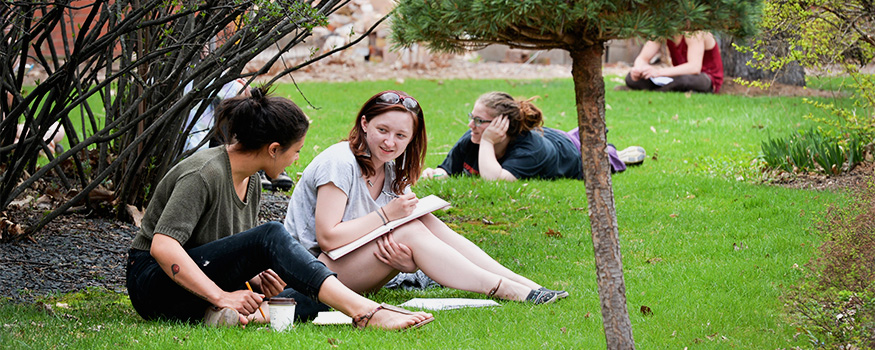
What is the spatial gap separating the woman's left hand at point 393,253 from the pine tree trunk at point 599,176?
140 centimetres

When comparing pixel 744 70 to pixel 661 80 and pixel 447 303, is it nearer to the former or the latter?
pixel 661 80

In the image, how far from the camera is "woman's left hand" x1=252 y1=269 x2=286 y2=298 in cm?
367

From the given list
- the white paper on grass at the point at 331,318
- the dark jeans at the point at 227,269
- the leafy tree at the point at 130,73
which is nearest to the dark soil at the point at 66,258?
the leafy tree at the point at 130,73

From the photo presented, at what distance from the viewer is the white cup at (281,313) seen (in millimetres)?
3293

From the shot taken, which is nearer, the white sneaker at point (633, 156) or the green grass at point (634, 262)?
the green grass at point (634, 262)

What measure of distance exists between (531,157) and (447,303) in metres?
3.31

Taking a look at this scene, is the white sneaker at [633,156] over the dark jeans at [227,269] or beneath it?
beneath

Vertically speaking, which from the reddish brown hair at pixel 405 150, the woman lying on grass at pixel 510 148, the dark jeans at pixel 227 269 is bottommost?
the woman lying on grass at pixel 510 148

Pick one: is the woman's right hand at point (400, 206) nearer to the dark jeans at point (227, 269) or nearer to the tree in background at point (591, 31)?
the dark jeans at point (227, 269)

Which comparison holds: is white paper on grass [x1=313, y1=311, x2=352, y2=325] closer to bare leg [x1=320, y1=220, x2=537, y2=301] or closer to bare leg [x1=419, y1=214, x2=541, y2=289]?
bare leg [x1=320, y1=220, x2=537, y2=301]

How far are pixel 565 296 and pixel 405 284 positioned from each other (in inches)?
35.8

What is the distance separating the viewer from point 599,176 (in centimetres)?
254

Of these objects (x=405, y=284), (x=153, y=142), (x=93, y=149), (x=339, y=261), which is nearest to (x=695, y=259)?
(x=405, y=284)

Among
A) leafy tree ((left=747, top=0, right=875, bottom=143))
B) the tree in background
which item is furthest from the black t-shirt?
the tree in background
